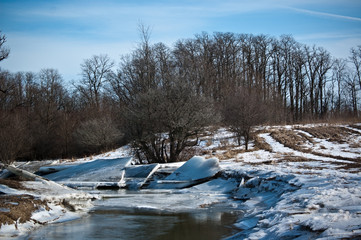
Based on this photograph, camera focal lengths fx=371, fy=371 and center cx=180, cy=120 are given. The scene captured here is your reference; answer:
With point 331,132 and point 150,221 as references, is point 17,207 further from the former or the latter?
point 331,132

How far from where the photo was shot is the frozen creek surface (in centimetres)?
796

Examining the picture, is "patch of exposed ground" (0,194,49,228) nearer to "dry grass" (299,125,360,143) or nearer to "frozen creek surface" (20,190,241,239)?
"frozen creek surface" (20,190,241,239)

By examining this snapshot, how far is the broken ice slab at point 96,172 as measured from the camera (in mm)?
17569

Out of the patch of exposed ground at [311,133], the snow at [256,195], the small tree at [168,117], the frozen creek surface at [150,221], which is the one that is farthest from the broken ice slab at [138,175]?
the patch of exposed ground at [311,133]

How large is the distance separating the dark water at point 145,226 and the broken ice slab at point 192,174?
486 centimetres

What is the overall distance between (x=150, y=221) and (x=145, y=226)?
0.58m

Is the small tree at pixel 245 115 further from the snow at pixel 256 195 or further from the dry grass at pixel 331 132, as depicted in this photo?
the dry grass at pixel 331 132

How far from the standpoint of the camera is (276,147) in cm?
2391

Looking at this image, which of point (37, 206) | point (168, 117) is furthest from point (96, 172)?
point (37, 206)

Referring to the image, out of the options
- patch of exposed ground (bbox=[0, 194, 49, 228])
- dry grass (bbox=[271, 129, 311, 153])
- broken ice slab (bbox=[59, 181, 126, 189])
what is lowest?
broken ice slab (bbox=[59, 181, 126, 189])

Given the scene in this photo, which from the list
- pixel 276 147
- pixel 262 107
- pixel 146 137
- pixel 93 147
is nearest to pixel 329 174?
pixel 146 137

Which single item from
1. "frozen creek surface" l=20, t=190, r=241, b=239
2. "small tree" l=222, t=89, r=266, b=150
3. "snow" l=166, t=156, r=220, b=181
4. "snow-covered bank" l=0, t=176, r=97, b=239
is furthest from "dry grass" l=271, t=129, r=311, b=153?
"snow-covered bank" l=0, t=176, r=97, b=239

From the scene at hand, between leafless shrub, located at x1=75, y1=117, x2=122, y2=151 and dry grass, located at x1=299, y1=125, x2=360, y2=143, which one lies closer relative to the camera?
dry grass, located at x1=299, y1=125, x2=360, y2=143

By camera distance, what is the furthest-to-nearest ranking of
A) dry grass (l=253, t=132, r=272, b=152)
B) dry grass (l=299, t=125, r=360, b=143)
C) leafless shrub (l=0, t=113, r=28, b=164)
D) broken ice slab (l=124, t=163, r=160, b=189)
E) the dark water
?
1. leafless shrub (l=0, t=113, r=28, b=164)
2. dry grass (l=299, t=125, r=360, b=143)
3. dry grass (l=253, t=132, r=272, b=152)
4. broken ice slab (l=124, t=163, r=160, b=189)
5. the dark water
